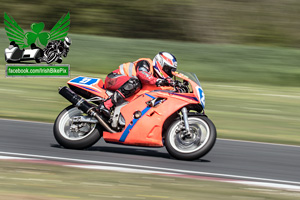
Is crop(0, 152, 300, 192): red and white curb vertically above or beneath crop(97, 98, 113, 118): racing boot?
beneath

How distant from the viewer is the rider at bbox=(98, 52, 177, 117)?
7.52m

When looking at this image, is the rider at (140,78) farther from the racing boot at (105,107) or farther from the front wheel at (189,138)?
the front wheel at (189,138)

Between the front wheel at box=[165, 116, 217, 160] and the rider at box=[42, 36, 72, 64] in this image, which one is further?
the rider at box=[42, 36, 72, 64]

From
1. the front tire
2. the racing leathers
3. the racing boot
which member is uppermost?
the racing leathers

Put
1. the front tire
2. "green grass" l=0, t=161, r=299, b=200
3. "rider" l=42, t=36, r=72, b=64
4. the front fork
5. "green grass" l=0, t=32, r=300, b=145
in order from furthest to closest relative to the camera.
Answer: "rider" l=42, t=36, r=72, b=64 → "green grass" l=0, t=32, r=300, b=145 → the front tire → the front fork → "green grass" l=0, t=161, r=299, b=200

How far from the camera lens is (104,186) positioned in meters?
5.91

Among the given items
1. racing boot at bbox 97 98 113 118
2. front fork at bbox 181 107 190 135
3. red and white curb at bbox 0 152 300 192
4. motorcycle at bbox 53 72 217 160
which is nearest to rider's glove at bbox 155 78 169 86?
motorcycle at bbox 53 72 217 160

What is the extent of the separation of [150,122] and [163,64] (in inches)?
Answer: 32.5

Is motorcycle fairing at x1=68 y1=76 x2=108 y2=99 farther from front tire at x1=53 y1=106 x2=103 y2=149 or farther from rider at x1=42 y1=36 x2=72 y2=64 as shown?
rider at x1=42 y1=36 x2=72 y2=64

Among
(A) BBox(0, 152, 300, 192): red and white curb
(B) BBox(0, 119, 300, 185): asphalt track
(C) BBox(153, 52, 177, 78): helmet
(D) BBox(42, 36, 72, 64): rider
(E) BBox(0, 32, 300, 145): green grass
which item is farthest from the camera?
(D) BBox(42, 36, 72, 64): rider

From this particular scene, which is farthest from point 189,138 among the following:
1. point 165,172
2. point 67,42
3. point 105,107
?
point 67,42

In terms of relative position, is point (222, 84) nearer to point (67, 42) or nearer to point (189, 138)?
point (67, 42)

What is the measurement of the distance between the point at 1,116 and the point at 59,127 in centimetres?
363

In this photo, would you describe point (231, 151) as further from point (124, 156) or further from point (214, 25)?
point (214, 25)
